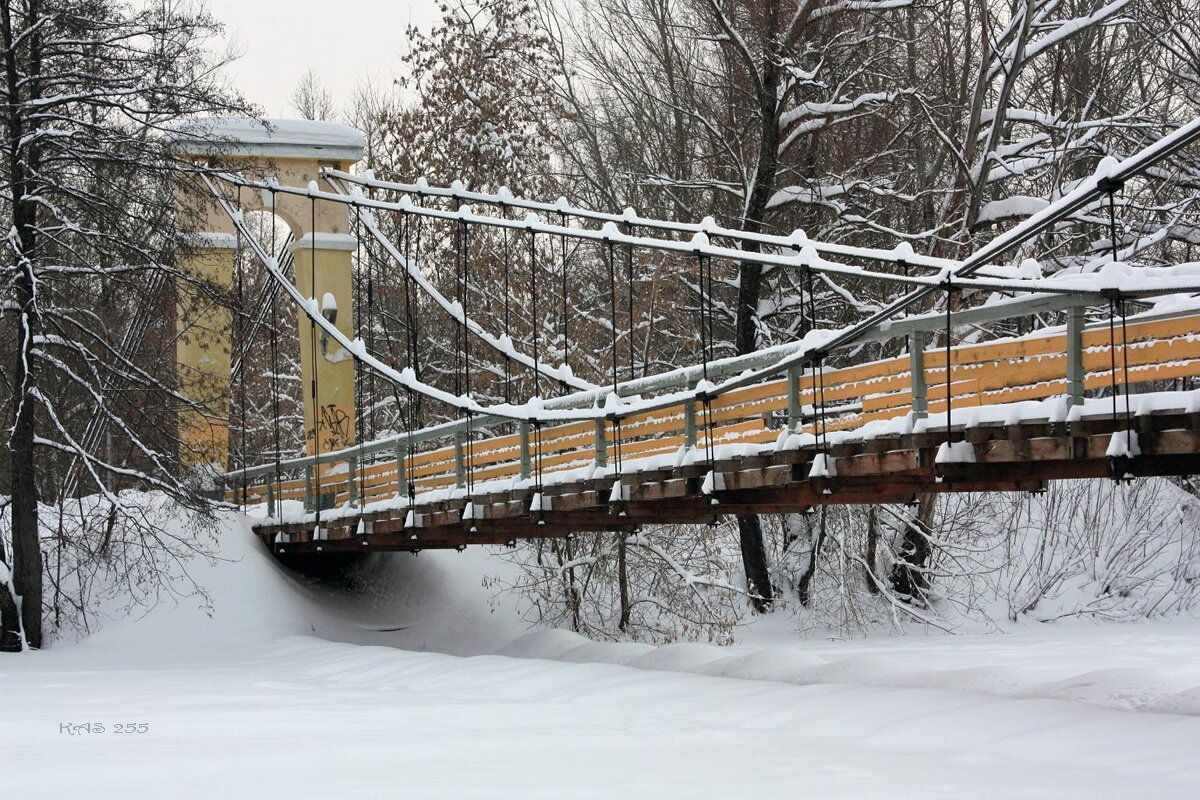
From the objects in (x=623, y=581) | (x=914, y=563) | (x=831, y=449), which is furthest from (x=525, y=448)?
(x=914, y=563)

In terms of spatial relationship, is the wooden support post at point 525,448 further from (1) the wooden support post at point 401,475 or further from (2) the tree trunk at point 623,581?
(2) the tree trunk at point 623,581

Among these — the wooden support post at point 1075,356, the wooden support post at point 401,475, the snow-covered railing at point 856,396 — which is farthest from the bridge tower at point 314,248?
the wooden support post at point 1075,356

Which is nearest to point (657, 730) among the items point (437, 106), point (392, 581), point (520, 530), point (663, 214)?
point (520, 530)

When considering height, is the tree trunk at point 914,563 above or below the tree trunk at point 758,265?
below

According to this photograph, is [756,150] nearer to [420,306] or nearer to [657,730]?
[420,306]

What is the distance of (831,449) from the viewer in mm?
9141

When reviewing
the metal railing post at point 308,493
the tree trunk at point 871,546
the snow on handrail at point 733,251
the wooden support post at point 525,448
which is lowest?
the tree trunk at point 871,546

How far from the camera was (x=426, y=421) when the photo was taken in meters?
22.6

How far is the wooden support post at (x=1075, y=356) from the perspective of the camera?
7.67m

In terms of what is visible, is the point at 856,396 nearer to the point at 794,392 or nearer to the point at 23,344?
the point at 794,392

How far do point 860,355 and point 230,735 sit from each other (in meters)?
12.3

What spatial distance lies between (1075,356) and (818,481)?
2.01 m

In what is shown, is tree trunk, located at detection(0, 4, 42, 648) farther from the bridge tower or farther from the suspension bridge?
the bridge tower

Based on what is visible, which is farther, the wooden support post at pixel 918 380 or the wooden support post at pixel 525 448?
the wooden support post at pixel 525 448
